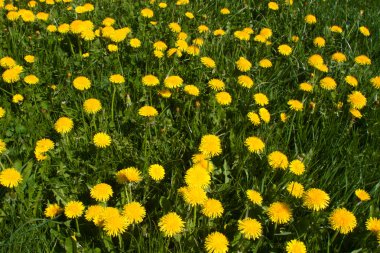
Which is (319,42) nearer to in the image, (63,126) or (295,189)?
(295,189)

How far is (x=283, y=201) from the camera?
87.9 inches

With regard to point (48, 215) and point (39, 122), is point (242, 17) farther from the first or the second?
point (48, 215)

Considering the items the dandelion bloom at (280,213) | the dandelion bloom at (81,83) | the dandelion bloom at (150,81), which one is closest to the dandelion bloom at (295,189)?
the dandelion bloom at (280,213)

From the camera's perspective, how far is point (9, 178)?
2088 millimetres

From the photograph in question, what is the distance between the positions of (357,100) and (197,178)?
56.2 inches

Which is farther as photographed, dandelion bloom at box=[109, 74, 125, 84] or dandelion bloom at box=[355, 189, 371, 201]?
dandelion bloom at box=[109, 74, 125, 84]

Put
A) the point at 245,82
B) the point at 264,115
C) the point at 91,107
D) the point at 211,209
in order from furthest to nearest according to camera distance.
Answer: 1. the point at 245,82
2. the point at 264,115
3. the point at 91,107
4. the point at 211,209

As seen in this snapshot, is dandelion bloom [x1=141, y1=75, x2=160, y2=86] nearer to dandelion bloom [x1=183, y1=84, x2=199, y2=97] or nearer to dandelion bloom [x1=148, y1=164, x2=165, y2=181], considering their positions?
dandelion bloom [x1=183, y1=84, x2=199, y2=97]

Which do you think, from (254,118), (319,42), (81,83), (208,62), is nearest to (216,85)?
(208,62)

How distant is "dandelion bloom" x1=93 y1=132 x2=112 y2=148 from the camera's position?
2.39 metres

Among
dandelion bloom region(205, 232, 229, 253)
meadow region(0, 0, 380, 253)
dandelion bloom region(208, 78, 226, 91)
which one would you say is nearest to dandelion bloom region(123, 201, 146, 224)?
meadow region(0, 0, 380, 253)

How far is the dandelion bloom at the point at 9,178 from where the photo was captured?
207cm

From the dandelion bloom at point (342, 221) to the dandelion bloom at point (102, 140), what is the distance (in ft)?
3.99

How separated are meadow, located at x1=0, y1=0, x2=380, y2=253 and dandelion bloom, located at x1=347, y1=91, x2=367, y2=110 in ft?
0.05
